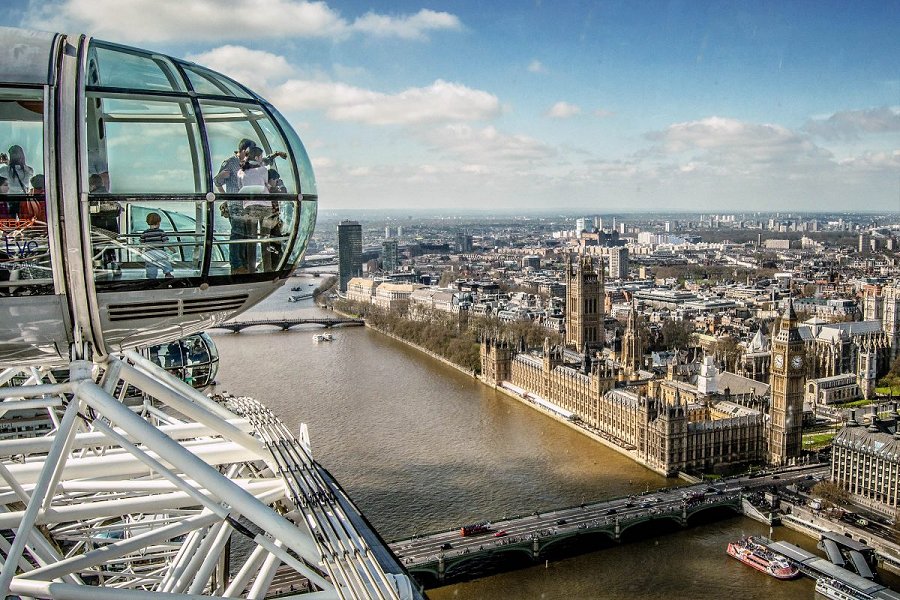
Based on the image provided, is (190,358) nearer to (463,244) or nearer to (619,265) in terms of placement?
(619,265)

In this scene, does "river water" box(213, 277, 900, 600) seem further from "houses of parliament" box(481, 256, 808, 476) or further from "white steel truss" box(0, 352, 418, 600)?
"white steel truss" box(0, 352, 418, 600)

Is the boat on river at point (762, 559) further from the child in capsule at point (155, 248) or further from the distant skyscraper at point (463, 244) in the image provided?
the distant skyscraper at point (463, 244)

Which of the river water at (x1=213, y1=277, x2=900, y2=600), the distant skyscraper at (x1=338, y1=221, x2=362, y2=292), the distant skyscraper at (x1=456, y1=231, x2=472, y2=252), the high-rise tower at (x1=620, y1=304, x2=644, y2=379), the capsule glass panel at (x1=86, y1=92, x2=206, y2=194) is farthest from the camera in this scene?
the distant skyscraper at (x1=456, y1=231, x2=472, y2=252)

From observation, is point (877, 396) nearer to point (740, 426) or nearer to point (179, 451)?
point (740, 426)

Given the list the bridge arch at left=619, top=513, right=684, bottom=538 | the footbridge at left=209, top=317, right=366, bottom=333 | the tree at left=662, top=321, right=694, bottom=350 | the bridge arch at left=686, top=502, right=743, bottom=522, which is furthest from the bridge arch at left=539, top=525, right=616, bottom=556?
the footbridge at left=209, top=317, right=366, bottom=333

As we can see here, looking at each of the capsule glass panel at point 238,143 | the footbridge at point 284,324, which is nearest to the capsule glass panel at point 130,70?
the capsule glass panel at point 238,143

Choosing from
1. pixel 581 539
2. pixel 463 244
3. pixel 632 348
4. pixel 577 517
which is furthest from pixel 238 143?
pixel 463 244

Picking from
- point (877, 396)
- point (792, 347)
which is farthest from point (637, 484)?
point (877, 396)
